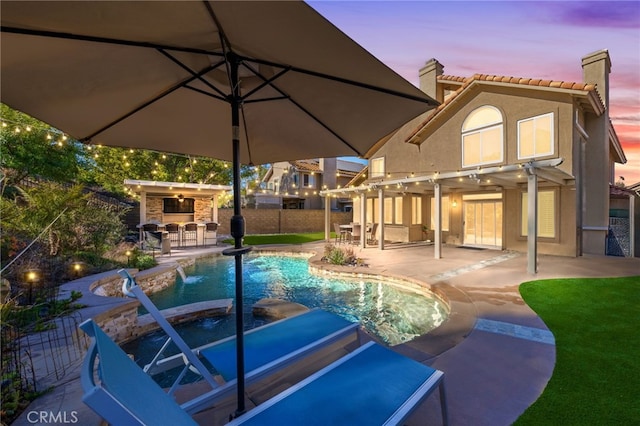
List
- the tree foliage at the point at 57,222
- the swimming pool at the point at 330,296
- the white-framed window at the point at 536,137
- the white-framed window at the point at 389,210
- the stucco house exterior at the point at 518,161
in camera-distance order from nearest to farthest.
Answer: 1. the swimming pool at the point at 330,296
2. the tree foliage at the point at 57,222
3. the stucco house exterior at the point at 518,161
4. the white-framed window at the point at 536,137
5. the white-framed window at the point at 389,210

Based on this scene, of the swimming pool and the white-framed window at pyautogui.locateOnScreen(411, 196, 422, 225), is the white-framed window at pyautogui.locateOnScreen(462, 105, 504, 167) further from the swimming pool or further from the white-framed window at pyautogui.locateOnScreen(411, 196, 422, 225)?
the swimming pool

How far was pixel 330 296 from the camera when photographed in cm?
713

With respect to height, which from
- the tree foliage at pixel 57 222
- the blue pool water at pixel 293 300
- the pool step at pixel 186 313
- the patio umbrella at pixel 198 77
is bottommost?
the blue pool water at pixel 293 300

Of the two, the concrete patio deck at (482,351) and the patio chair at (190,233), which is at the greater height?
the patio chair at (190,233)

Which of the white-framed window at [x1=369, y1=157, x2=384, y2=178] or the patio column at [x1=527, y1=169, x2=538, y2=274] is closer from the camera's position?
the patio column at [x1=527, y1=169, x2=538, y2=274]

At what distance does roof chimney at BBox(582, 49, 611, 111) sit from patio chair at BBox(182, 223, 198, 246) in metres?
18.8

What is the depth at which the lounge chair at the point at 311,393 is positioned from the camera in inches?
43.1

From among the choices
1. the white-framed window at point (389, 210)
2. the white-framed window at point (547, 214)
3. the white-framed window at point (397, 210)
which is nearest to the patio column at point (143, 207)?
the white-framed window at point (389, 210)

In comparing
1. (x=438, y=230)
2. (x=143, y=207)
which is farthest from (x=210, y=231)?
(x=438, y=230)

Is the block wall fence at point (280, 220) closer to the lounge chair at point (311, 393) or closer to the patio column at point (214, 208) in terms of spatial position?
the patio column at point (214, 208)

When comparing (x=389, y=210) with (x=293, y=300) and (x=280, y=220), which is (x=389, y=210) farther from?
(x=293, y=300)

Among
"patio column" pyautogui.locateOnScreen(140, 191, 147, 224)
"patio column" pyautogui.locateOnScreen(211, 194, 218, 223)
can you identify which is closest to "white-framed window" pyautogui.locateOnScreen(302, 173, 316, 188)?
"patio column" pyautogui.locateOnScreen(211, 194, 218, 223)

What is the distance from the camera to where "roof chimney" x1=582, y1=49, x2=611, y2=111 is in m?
11.2

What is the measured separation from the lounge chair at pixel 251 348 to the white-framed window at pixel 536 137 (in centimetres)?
1151
